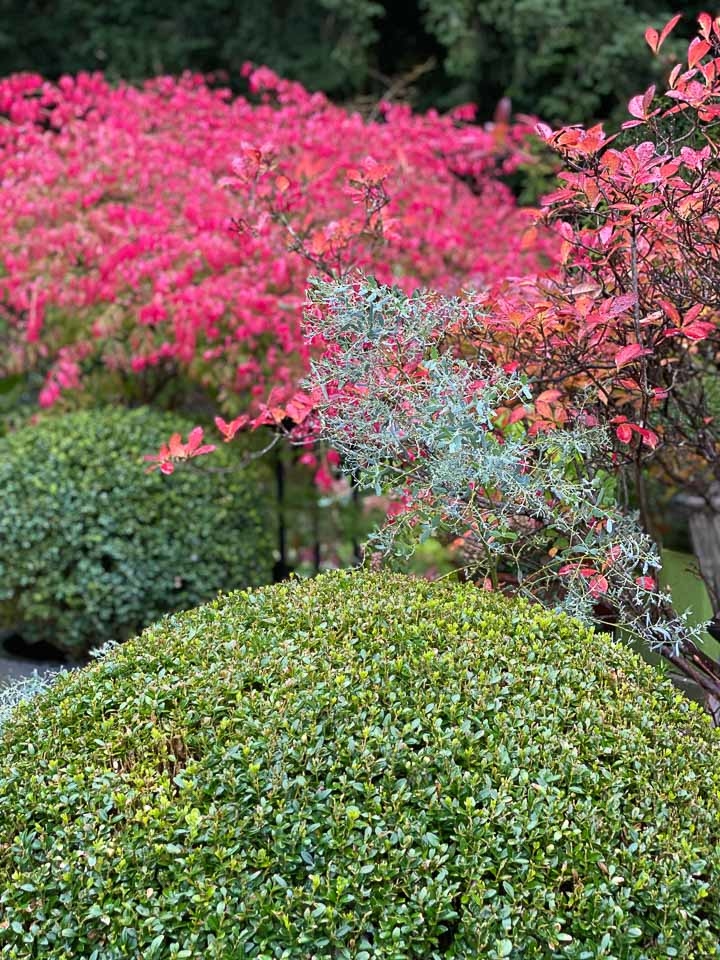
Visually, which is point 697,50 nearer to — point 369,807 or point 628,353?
point 628,353

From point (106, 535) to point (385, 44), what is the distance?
6214 mm

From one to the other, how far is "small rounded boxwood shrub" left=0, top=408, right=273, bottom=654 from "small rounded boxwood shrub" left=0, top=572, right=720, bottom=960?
203 centimetres

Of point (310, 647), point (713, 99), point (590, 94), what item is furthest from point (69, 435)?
point (590, 94)

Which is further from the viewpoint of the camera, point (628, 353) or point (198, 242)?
point (198, 242)

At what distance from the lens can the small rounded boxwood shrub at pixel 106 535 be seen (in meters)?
4.05

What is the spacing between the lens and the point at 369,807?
1.68 meters

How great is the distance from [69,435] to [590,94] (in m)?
4.97

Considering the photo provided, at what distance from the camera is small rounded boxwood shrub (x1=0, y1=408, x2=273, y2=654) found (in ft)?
13.3

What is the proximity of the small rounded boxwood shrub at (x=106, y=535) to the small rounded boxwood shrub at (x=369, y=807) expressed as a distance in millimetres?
2027

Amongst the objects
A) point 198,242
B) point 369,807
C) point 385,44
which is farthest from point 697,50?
point 385,44

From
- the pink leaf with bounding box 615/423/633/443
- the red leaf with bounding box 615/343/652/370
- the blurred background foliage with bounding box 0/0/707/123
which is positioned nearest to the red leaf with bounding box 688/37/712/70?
the red leaf with bounding box 615/343/652/370

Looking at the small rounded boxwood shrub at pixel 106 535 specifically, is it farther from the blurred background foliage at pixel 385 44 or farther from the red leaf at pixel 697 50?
the blurred background foliage at pixel 385 44

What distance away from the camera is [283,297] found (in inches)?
165

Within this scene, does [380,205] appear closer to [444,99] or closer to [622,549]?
[622,549]
